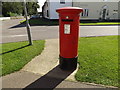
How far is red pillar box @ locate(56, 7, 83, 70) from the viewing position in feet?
10.9

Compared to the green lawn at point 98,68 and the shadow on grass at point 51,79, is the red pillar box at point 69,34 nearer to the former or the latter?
the shadow on grass at point 51,79

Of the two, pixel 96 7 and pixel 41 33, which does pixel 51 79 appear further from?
pixel 96 7

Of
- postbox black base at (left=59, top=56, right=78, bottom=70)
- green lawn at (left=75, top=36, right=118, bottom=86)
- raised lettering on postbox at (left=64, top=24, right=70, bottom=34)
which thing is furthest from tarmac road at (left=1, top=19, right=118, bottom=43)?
raised lettering on postbox at (left=64, top=24, right=70, bottom=34)

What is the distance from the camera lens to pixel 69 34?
351 centimetres

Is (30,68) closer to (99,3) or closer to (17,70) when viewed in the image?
(17,70)

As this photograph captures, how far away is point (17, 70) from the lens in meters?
3.74

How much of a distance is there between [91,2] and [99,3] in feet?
5.78

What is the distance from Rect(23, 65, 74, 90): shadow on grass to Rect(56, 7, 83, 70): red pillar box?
0.89ft

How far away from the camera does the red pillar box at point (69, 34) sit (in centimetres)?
333

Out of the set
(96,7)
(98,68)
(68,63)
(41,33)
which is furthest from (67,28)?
(96,7)

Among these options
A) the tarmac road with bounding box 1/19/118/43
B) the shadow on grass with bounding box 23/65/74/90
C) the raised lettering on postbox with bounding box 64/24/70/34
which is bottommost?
the shadow on grass with bounding box 23/65/74/90

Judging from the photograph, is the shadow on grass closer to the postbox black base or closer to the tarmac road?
the postbox black base

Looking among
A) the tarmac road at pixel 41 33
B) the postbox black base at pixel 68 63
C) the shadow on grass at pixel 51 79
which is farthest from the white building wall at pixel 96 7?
the shadow on grass at pixel 51 79

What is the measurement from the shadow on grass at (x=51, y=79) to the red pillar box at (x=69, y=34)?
0.89ft
